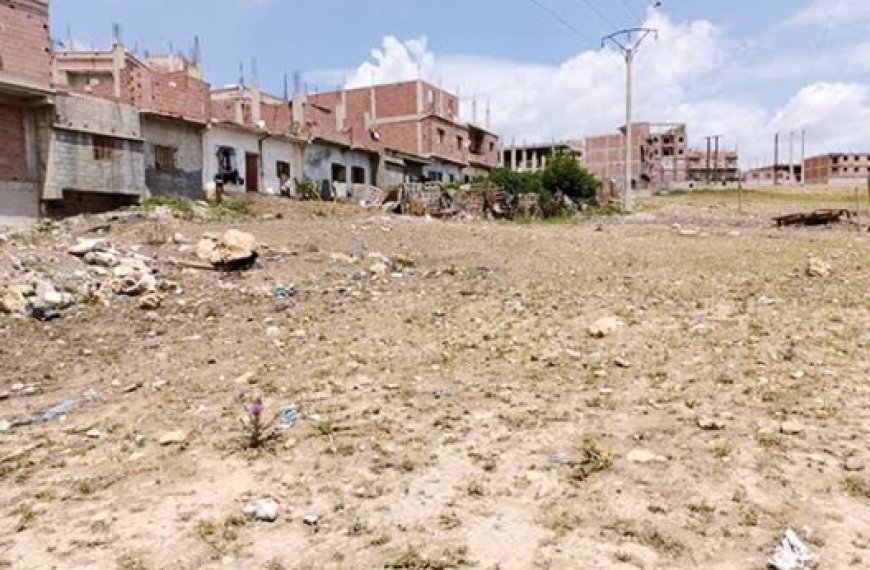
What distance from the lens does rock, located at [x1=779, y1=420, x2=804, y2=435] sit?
4226 mm

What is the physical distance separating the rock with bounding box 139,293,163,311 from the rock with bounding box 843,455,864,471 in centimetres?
691

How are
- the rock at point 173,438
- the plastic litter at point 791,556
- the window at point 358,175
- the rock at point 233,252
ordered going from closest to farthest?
the plastic litter at point 791,556, the rock at point 173,438, the rock at point 233,252, the window at point 358,175

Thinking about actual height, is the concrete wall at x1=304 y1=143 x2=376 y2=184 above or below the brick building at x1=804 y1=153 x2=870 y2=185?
below

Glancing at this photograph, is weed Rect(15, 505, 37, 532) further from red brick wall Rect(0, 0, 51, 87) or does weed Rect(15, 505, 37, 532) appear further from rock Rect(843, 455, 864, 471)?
red brick wall Rect(0, 0, 51, 87)

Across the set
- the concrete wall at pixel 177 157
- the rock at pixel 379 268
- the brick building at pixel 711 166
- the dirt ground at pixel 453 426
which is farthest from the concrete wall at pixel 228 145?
the brick building at pixel 711 166

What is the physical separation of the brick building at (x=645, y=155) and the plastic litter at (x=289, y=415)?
55.5 meters

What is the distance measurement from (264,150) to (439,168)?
1533cm

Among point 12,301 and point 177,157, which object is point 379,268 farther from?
point 177,157

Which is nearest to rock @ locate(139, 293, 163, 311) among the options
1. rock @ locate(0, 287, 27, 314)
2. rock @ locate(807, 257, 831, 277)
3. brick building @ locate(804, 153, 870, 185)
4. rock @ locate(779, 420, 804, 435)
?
rock @ locate(0, 287, 27, 314)

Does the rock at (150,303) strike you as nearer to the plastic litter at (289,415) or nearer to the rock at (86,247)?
the rock at (86,247)

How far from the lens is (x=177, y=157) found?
20266mm

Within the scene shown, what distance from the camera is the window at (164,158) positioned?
19.5 m

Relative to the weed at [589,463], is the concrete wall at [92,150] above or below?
above

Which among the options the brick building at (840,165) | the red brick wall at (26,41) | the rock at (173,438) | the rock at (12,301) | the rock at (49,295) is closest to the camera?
the rock at (173,438)
